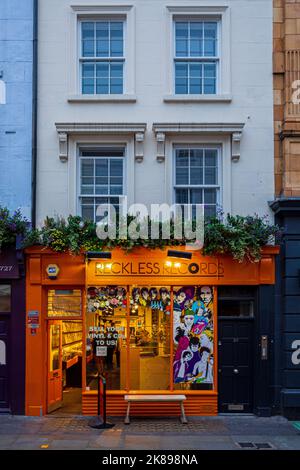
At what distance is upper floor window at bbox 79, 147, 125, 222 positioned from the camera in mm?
12281

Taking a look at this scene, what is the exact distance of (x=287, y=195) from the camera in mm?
11859

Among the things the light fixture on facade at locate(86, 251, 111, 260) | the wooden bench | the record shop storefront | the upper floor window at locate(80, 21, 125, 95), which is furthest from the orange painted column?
the upper floor window at locate(80, 21, 125, 95)

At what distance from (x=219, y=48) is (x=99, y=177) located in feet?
13.8

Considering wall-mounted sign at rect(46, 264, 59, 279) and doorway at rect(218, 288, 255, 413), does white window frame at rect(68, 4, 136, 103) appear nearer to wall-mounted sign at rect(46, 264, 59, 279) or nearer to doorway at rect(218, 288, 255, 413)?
wall-mounted sign at rect(46, 264, 59, 279)

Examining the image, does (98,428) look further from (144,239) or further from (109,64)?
(109,64)

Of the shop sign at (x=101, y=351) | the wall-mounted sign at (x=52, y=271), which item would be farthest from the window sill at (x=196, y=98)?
the shop sign at (x=101, y=351)

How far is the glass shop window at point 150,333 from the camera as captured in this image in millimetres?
11875

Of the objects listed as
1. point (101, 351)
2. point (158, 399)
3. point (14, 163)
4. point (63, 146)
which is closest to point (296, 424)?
point (158, 399)

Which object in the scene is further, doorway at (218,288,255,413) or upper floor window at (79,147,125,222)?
upper floor window at (79,147,125,222)

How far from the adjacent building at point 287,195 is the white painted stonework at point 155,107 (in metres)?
0.25

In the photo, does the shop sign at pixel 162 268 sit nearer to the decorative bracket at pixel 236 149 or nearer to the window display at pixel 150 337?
the window display at pixel 150 337

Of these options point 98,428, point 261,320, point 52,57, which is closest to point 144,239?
point 261,320

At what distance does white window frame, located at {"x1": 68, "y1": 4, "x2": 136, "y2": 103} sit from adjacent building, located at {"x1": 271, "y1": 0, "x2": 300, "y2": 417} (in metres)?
3.43

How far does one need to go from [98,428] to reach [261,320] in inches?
169
